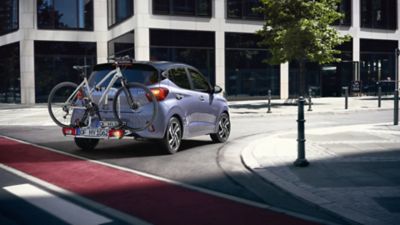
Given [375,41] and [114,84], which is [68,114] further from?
[375,41]

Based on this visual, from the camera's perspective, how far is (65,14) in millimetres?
37312

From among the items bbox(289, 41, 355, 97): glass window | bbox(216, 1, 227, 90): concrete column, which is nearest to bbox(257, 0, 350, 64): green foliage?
bbox(216, 1, 227, 90): concrete column

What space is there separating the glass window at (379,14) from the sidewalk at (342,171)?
3063cm

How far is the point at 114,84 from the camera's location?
9133mm

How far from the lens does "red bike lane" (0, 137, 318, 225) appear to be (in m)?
5.09

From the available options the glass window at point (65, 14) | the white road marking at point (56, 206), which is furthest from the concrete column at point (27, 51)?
the white road marking at point (56, 206)

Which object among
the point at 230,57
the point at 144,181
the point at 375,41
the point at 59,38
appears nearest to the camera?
the point at 144,181

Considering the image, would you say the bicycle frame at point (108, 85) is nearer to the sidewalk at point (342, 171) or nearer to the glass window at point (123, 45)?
the sidewalk at point (342, 171)

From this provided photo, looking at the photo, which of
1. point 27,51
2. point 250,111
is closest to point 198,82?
point 250,111

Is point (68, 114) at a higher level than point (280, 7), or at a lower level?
lower

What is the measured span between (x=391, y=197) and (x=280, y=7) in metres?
21.5

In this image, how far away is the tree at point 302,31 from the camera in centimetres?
2527

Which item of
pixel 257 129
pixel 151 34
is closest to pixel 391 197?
pixel 257 129

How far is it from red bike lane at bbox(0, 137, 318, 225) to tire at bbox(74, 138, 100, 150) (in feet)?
3.93
